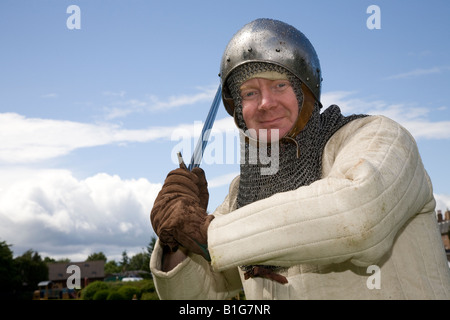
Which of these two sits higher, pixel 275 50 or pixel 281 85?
pixel 275 50

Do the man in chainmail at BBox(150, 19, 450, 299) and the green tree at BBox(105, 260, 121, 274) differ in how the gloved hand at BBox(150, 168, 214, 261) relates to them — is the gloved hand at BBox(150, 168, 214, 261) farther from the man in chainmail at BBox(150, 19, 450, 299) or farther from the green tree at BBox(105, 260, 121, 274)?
the green tree at BBox(105, 260, 121, 274)

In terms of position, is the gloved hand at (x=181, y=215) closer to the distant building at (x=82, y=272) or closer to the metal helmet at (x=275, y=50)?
the metal helmet at (x=275, y=50)

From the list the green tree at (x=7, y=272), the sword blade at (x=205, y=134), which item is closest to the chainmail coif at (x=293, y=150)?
the sword blade at (x=205, y=134)

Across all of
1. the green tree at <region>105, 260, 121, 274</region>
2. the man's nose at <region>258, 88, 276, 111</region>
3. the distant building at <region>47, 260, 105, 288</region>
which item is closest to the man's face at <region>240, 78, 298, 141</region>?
the man's nose at <region>258, 88, 276, 111</region>

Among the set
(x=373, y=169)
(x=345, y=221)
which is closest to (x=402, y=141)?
(x=373, y=169)

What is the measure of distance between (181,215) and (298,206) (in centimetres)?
59

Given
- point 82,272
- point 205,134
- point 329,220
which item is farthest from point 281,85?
point 82,272

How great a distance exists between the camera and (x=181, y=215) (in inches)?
94.6

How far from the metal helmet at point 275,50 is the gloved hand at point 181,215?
89 cm

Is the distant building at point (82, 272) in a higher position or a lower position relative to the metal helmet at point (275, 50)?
lower

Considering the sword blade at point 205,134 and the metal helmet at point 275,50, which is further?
the sword blade at point 205,134

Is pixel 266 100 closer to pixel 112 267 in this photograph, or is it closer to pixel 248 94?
pixel 248 94

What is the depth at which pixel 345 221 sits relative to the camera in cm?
205

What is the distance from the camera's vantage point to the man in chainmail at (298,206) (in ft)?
6.95
